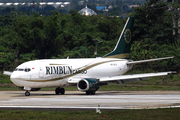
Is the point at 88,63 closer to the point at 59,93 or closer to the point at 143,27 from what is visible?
the point at 59,93

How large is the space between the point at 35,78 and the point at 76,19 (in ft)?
263

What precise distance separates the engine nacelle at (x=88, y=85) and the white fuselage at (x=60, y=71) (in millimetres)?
1752

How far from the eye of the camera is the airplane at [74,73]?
41250mm

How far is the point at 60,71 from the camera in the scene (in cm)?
4366

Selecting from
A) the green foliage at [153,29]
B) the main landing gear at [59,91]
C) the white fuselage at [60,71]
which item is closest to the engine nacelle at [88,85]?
the white fuselage at [60,71]

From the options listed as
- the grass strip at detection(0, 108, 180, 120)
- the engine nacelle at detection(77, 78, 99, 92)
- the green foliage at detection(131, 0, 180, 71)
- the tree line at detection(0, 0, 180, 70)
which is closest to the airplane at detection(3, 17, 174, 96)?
the engine nacelle at detection(77, 78, 99, 92)

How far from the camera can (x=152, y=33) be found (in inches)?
3420

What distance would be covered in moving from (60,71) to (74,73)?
2054mm

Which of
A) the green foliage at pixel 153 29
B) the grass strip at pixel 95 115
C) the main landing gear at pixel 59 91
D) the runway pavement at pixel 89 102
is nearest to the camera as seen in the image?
the grass strip at pixel 95 115

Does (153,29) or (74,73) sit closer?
(74,73)

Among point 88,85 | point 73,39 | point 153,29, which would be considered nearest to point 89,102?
point 88,85

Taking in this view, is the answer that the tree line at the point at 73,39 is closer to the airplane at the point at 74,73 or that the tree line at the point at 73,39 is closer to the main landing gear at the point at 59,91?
the airplane at the point at 74,73

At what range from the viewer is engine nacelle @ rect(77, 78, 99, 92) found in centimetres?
4250

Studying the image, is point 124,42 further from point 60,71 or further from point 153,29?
point 153,29
